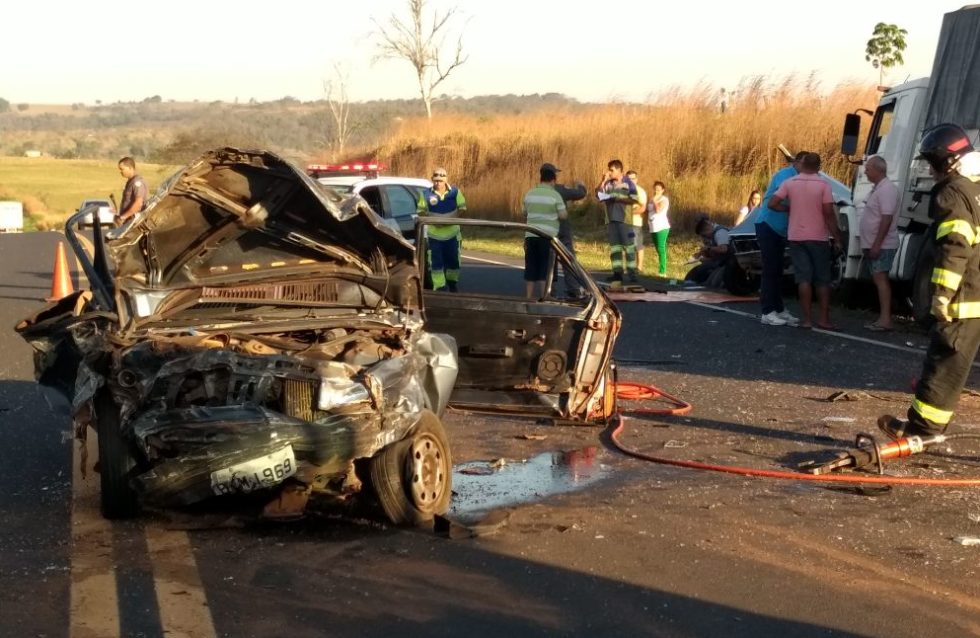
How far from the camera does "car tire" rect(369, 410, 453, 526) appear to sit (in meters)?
5.60

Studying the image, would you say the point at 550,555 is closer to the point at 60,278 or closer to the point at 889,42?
the point at 60,278

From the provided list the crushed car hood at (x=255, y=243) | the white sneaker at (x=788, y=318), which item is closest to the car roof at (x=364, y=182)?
the white sneaker at (x=788, y=318)

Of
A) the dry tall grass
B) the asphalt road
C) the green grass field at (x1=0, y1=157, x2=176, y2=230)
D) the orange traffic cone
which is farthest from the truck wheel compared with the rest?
the green grass field at (x1=0, y1=157, x2=176, y2=230)

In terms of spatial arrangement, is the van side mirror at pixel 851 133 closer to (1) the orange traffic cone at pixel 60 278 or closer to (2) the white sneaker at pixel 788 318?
(2) the white sneaker at pixel 788 318

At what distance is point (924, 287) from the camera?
23.7 feet

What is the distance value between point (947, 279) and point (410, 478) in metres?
3.40

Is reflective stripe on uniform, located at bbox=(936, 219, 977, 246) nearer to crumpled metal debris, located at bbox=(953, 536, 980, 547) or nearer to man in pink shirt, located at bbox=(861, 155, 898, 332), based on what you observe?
crumpled metal debris, located at bbox=(953, 536, 980, 547)

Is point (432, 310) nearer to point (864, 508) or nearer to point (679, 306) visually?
point (864, 508)

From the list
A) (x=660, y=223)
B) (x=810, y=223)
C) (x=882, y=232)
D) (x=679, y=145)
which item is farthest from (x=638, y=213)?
(x=679, y=145)

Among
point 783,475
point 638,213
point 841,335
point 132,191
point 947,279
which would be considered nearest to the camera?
point 783,475

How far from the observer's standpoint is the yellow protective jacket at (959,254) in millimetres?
7043

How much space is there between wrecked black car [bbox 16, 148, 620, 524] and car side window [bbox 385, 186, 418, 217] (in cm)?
1146

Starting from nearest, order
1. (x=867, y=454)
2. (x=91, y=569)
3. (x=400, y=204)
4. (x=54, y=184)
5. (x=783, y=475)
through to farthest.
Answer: (x=91, y=569) < (x=783, y=475) < (x=867, y=454) < (x=400, y=204) < (x=54, y=184)

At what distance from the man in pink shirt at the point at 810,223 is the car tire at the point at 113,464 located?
8.68 metres
